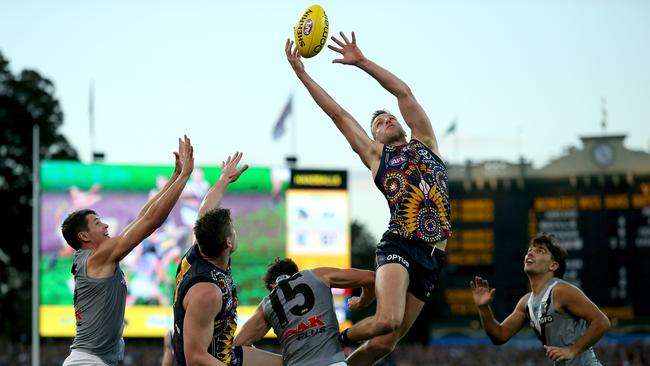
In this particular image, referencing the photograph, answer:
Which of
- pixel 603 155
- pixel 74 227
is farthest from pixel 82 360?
pixel 603 155

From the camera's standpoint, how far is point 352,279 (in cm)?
Result: 785

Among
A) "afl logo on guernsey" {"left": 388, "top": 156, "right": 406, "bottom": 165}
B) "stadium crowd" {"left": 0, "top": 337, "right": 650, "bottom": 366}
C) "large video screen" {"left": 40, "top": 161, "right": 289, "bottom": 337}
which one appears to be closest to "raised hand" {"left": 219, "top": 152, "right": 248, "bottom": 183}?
"afl logo on guernsey" {"left": 388, "top": 156, "right": 406, "bottom": 165}

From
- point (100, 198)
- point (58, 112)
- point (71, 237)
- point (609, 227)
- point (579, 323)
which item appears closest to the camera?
point (71, 237)

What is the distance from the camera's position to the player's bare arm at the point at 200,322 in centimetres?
696

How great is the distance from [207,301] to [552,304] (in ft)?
12.1

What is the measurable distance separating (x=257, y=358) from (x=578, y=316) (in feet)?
10.1

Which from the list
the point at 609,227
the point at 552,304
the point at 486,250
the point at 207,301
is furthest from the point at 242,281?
the point at 207,301

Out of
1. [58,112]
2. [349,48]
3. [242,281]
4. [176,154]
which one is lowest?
[242,281]

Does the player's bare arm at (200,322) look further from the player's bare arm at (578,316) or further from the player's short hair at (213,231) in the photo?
the player's bare arm at (578,316)

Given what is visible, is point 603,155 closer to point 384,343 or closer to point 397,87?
point 397,87

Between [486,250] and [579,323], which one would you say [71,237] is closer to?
[579,323]

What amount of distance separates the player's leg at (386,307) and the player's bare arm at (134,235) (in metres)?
1.75

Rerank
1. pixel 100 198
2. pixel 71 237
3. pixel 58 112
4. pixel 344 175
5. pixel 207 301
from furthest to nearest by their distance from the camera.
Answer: pixel 58 112 < pixel 344 175 < pixel 100 198 < pixel 71 237 < pixel 207 301

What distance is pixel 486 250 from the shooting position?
113 ft
